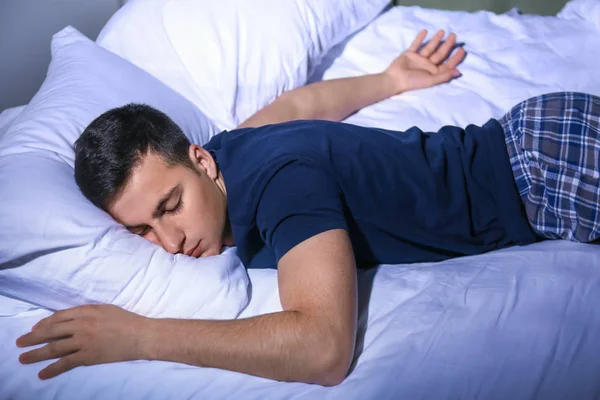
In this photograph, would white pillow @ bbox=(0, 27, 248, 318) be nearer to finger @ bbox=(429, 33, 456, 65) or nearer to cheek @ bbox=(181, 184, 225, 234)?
cheek @ bbox=(181, 184, 225, 234)

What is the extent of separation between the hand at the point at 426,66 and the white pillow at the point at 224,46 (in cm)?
21

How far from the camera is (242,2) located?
1633mm

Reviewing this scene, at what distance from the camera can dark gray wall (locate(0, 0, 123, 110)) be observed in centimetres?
171

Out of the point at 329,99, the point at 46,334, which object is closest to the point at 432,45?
the point at 329,99

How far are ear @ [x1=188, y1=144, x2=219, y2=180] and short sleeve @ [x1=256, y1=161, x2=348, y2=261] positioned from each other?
6.8 inches

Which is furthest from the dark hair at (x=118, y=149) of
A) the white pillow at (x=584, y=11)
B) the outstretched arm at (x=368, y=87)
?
the white pillow at (x=584, y=11)

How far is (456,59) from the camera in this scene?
1.68 metres

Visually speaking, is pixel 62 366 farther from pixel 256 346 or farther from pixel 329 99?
pixel 329 99

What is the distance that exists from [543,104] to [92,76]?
93cm

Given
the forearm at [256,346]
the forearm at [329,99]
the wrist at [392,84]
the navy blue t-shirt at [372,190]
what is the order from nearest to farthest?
1. the forearm at [256,346]
2. the navy blue t-shirt at [372,190]
3. the forearm at [329,99]
4. the wrist at [392,84]

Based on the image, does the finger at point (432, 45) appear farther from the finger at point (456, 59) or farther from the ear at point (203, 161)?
the ear at point (203, 161)

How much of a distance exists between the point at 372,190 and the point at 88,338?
50 centimetres

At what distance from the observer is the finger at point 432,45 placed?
1693 mm

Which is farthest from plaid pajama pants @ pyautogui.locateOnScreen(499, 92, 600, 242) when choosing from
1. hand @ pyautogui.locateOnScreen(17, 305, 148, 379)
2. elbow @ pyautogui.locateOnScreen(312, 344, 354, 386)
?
hand @ pyautogui.locateOnScreen(17, 305, 148, 379)
